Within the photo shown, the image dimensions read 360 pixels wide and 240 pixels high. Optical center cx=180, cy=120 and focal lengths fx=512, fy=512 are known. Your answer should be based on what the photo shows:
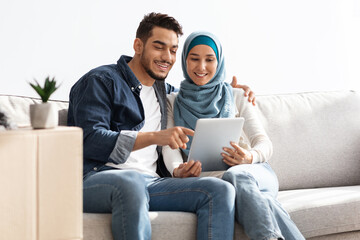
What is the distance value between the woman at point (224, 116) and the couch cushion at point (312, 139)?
1.13 feet

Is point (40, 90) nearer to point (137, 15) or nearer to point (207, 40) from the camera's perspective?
point (207, 40)

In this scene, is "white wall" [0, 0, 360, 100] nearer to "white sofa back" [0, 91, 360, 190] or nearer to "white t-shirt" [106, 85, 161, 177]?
"white t-shirt" [106, 85, 161, 177]

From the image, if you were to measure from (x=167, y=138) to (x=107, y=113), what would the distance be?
0.33 metres

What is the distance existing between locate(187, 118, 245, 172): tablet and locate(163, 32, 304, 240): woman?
0.03 meters

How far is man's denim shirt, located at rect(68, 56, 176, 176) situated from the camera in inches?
79.7

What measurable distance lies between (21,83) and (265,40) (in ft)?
5.57

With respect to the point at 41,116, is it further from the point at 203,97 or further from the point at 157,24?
the point at 203,97

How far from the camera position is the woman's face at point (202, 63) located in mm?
2463

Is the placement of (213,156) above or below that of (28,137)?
below

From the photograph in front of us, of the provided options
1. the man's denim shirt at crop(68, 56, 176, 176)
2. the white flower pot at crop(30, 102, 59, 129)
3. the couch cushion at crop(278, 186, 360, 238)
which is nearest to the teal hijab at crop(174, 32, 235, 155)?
the man's denim shirt at crop(68, 56, 176, 176)

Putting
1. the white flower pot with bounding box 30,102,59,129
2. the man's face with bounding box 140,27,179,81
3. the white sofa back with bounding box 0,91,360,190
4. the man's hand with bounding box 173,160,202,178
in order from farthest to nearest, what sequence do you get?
the white sofa back with bounding box 0,91,360,190, the man's face with bounding box 140,27,179,81, the man's hand with bounding box 173,160,202,178, the white flower pot with bounding box 30,102,59,129

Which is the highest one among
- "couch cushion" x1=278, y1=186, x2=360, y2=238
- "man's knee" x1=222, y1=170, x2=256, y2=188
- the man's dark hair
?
the man's dark hair

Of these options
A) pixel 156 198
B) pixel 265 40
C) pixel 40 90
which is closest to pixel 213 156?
pixel 156 198

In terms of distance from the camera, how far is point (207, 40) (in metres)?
2.47
